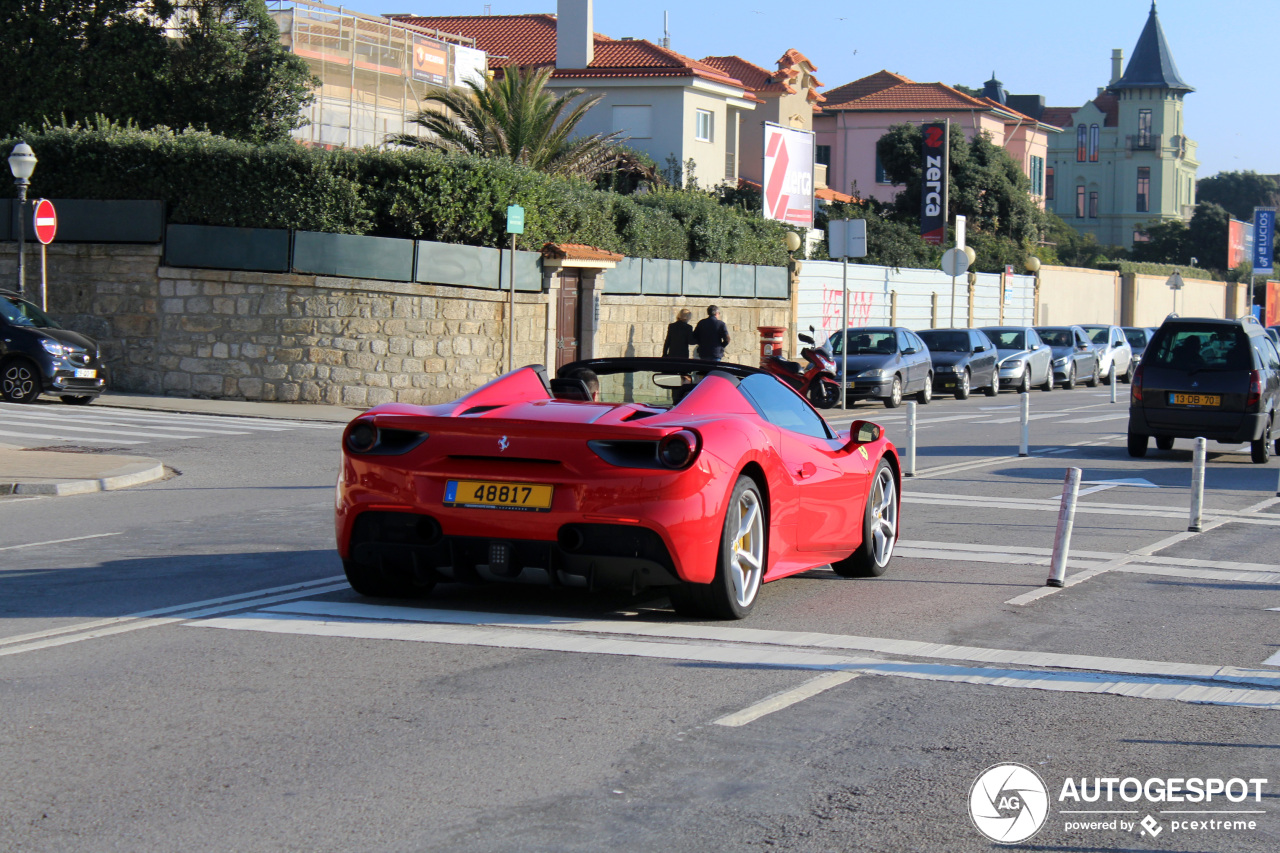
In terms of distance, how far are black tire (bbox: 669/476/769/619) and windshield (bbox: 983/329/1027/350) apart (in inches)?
1206

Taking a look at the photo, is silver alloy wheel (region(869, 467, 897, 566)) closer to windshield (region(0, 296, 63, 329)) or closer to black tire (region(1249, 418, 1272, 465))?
black tire (region(1249, 418, 1272, 465))

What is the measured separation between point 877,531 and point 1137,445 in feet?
34.7

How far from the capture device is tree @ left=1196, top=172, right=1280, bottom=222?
144750 millimetres

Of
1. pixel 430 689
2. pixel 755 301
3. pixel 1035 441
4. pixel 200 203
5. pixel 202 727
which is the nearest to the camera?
pixel 202 727

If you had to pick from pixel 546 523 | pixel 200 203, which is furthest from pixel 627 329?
pixel 546 523

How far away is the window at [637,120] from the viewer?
5609 centimetres

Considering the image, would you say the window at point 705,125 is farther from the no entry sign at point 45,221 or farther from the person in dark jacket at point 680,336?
the no entry sign at point 45,221

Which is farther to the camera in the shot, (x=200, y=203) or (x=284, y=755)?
(x=200, y=203)

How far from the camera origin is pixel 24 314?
22281 millimetres

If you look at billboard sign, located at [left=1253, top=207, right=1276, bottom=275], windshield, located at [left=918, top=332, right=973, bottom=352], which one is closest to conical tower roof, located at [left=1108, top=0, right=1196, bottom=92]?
billboard sign, located at [left=1253, top=207, right=1276, bottom=275]

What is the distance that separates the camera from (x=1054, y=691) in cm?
600

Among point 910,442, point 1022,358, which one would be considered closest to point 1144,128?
point 1022,358

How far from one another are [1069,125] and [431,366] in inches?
4431

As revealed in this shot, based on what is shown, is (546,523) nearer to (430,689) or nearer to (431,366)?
(430,689)
